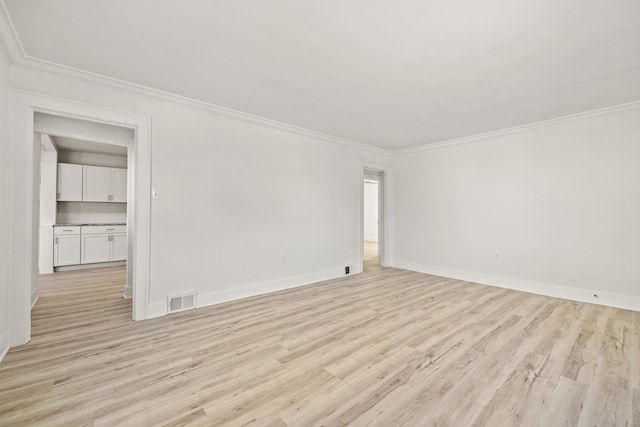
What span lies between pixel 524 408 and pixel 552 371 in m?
0.64

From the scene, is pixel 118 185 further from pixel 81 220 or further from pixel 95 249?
pixel 95 249

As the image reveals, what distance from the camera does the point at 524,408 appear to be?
165cm

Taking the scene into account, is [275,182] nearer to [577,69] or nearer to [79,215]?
[577,69]

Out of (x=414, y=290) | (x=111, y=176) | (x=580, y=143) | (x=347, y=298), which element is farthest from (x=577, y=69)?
(x=111, y=176)

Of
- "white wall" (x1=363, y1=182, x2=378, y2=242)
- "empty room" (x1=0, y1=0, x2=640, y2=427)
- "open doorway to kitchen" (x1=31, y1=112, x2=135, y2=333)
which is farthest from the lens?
"white wall" (x1=363, y1=182, x2=378, y2=242)

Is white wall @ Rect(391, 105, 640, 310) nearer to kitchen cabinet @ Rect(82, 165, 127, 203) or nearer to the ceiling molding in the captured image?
the ceiling molding

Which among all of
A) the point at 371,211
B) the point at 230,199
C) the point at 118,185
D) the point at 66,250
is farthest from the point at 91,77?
the point at 371,211

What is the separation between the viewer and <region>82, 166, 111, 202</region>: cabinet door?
235 inches

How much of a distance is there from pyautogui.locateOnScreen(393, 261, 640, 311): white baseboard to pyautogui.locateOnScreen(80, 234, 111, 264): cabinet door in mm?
6848

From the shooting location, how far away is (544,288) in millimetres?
3955

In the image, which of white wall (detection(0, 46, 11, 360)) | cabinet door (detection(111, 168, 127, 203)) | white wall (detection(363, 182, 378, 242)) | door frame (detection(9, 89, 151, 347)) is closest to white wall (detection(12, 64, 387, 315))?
door frame (detection(9, 89, 151, 347))

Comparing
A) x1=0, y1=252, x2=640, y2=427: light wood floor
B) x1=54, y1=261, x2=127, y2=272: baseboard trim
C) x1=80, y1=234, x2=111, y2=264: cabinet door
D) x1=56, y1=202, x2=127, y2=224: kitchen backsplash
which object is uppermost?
x1=56, y1=202, x2=127, y2=224: kitchen backsplash

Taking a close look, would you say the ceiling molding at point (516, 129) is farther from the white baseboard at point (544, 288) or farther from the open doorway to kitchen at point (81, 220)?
the open doorway to kitchen at point (81, 220)

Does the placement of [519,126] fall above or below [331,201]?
above
